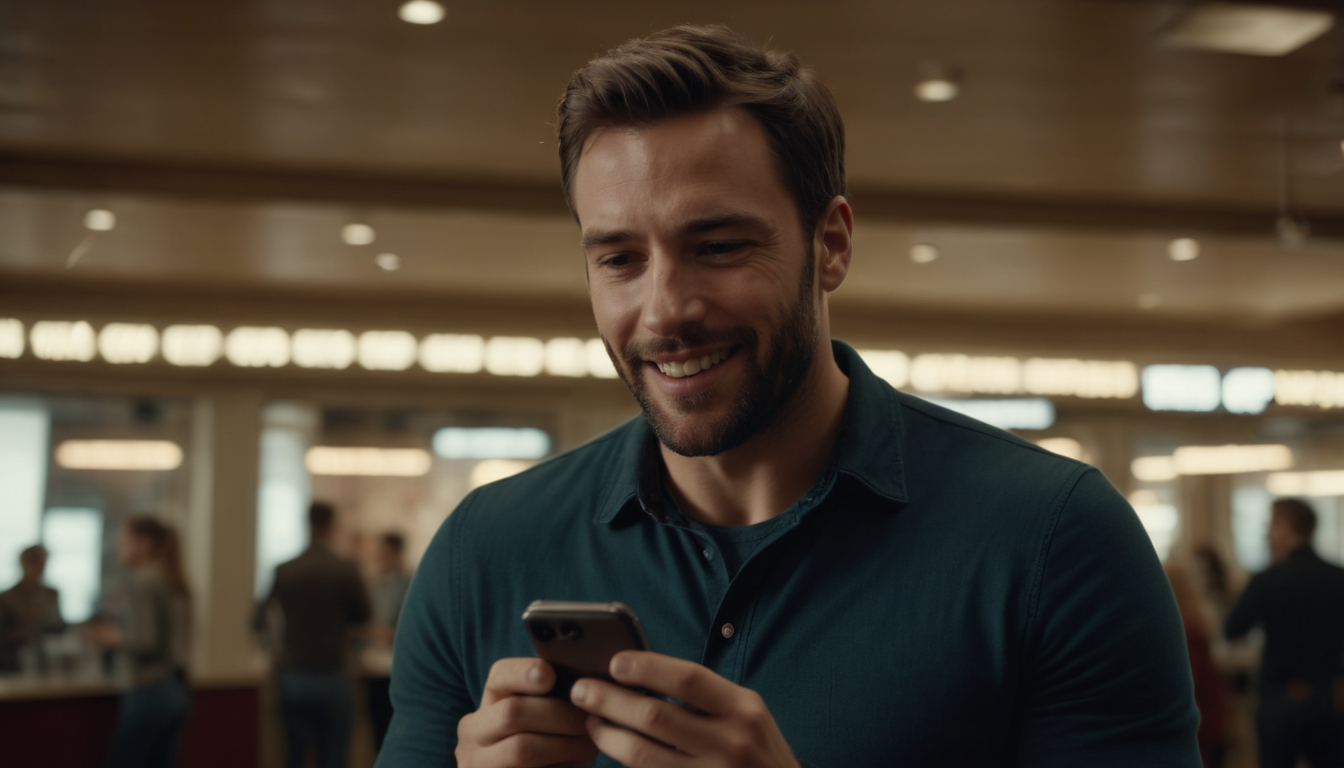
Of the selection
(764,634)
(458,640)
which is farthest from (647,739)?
(458,640)

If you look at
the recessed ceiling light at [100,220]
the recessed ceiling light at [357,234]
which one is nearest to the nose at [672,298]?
the recessed ceiling light at [357,234]

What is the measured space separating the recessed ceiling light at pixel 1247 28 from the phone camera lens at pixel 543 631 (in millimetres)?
3349

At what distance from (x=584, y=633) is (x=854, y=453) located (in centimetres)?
37

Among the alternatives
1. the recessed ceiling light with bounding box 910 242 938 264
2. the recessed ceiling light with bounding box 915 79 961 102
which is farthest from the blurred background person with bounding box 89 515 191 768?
the recessed ceiling light with bounding box 910 242 938 264

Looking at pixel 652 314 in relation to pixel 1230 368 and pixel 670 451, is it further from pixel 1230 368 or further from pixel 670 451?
pixel 1230 368

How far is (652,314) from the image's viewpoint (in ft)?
3.62

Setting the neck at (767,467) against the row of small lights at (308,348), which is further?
the row of small lights at (308,348)

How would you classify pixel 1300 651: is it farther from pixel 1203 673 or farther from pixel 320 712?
pixel 320 712

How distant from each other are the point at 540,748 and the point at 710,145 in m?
0.57

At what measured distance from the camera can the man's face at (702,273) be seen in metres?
1.11

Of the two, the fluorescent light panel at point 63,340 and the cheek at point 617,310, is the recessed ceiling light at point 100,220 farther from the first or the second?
the cheek at point 617,310

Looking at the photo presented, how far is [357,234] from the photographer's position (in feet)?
19.8

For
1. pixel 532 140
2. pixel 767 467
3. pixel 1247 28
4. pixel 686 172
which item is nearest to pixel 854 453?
pixel 767 467

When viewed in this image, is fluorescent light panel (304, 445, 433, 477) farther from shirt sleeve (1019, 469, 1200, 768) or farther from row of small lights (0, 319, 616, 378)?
shirt sleeve (1019, 469, 1200, 768)
